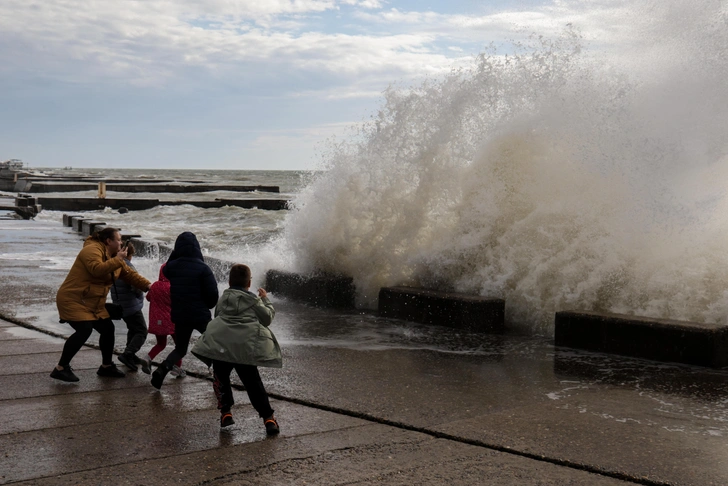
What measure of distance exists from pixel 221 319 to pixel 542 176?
17.8 feet

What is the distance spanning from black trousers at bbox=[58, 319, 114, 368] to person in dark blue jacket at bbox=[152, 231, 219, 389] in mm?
547

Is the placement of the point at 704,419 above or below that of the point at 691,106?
below

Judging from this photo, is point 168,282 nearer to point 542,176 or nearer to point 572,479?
point 572,479

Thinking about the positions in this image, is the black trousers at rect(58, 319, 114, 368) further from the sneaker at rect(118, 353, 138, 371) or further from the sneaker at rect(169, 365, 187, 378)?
the sneaker at rect(169, 365, 187, 378)

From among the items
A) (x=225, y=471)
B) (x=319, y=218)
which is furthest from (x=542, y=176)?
(x=225, y=471)

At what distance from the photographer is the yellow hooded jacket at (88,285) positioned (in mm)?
5215

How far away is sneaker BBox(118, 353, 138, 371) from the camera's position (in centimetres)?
563

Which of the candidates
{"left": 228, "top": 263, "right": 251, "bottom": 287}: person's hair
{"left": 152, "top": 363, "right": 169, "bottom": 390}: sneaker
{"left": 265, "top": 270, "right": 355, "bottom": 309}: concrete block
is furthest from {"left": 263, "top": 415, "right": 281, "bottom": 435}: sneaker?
{"left": 265, "top": 270, "right": 355, "bottom": 309}: concrete block

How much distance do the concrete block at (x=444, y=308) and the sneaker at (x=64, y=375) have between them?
380 cm

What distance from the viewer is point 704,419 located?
14.6 ft

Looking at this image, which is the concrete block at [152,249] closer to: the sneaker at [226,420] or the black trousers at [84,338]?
the black trousers at [84,338]

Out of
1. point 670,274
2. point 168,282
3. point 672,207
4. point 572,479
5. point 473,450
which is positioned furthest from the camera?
point 672,207

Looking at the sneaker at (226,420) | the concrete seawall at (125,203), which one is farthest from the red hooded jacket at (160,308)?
the concrete seawall at (125,203)

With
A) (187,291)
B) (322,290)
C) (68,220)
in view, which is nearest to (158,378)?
(187,291)
